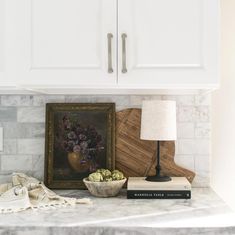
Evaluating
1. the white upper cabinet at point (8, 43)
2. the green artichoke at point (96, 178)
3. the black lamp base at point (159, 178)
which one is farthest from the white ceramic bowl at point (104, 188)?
the white upper cabinet at point (8, 43)

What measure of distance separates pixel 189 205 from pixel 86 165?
2.04 feet

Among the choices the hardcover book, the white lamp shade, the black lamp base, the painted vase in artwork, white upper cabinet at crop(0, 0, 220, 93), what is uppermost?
white upper cabinet at crop(0, 0, 220, 93)

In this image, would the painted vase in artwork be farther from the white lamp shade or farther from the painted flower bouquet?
the white lamp shade

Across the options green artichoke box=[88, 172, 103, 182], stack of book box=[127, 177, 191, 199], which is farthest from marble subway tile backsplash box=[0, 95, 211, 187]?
green artichoke box=[88, 172, 103, 182]

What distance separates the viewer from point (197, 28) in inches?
66.6

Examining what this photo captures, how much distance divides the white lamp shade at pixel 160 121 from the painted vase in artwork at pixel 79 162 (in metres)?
0.40

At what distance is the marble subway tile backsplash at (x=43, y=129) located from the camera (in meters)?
2.08

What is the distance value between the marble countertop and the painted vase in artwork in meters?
0.34

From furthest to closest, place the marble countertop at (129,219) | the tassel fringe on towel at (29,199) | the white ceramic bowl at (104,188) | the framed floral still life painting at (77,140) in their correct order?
the framed floral still life painting at (77,140), the white ceramic bowl at (104,188), the tassel fringe on towel at (29,199), the marble countertop at (129,219)

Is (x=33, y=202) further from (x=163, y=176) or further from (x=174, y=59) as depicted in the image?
(x=174, y=59)

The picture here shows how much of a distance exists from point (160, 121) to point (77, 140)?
49 cm

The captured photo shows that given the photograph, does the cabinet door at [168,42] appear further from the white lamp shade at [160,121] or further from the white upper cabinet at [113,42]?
the white lamp shade at [160,121]

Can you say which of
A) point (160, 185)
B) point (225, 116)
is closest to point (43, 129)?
point (160, 185)

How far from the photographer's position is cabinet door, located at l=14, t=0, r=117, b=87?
171 centimetres
